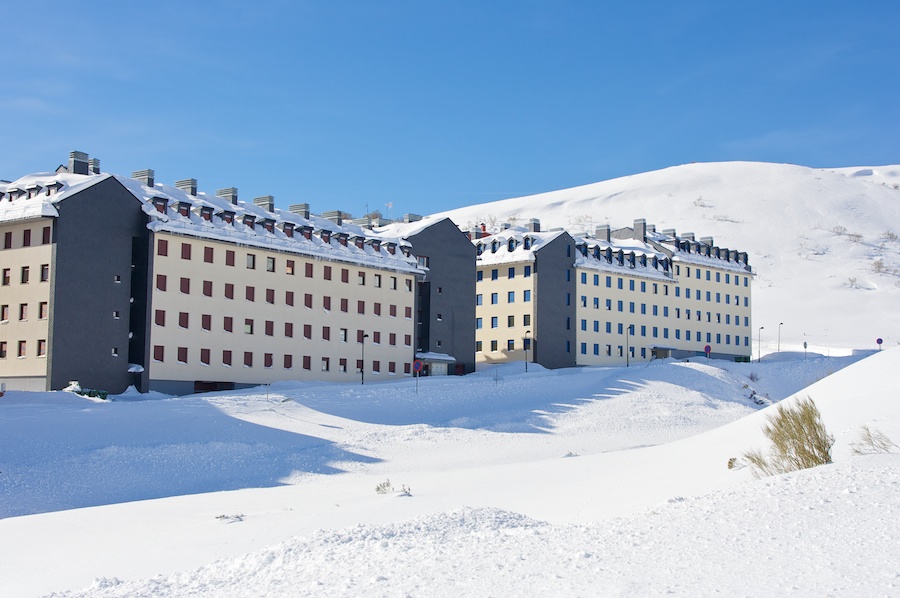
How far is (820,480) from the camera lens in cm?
1828

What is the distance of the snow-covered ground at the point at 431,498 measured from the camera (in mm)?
14375

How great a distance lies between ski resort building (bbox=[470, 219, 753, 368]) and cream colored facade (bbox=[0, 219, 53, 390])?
43874mm

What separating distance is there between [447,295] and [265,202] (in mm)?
17759

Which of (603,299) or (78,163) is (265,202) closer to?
(78,163)

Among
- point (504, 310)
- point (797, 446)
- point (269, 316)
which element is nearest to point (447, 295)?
point (504, 310)

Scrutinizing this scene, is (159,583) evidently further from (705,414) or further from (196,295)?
(705,414)

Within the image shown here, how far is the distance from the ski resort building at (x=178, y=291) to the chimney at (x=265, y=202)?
0.11m

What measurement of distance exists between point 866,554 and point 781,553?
43.1 inches

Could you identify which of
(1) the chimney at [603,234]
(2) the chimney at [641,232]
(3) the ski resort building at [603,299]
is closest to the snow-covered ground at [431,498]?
(3) the ski resort building at [603,299]

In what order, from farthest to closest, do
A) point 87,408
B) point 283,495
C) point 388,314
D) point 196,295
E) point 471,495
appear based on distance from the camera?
1. point 388,314
2. point 196,295
3. point 87,408
4. point 283,495
5. point 471,495

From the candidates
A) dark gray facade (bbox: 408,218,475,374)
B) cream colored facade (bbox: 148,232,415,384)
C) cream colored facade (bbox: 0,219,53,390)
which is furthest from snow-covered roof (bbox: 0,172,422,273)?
dark gray facade (bbox: 408,218,475,374)

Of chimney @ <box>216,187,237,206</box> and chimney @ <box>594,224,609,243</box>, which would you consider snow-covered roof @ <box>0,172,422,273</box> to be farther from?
chimney @ <box>594,224,609,243</box>

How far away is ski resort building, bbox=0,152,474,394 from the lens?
60812 mm

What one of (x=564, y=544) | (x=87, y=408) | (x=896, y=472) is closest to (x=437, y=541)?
(x=564, y=544)
